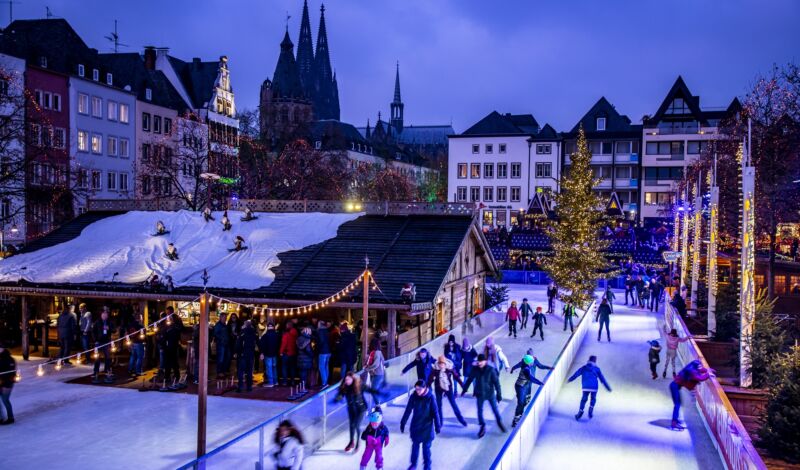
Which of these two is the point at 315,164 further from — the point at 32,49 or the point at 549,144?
the point at 549,144

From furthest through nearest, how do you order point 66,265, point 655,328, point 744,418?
point 655,328 < point 66,265 < point 744,418

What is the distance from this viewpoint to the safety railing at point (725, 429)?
9.40m

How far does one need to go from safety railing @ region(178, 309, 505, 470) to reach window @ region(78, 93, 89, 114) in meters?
38.7

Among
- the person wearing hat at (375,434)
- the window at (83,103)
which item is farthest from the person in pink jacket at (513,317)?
A: the window at (83,103)

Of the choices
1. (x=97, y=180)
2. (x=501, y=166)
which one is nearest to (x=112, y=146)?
(x=97, y=180)

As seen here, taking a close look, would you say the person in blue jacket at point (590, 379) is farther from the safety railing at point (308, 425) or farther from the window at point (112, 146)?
the window at point (112, 146)

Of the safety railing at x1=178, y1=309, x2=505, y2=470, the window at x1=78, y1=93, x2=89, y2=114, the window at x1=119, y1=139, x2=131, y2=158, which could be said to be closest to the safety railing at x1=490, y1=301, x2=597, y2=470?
the safety railing at x1=178, y1=309, x2=505, y2=470

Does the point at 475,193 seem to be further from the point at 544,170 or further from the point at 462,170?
the point at 544,170

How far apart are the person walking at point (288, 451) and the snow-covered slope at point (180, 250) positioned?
1281cm

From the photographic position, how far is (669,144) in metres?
71.0

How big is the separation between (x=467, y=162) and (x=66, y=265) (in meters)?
56.6

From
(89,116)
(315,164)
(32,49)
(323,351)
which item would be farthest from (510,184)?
(323,351)

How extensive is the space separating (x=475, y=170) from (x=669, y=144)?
19.9 meters

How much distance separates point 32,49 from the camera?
4556 centimetres
